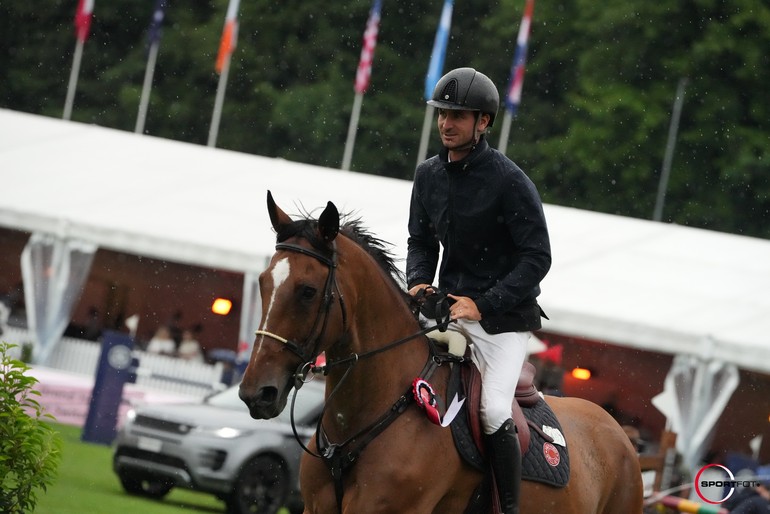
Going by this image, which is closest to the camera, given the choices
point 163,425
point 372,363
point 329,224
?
point 329,224

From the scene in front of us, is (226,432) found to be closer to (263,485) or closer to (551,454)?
(263,485)

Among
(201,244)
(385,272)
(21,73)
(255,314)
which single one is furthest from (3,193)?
(21,73)

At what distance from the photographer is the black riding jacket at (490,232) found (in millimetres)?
5848

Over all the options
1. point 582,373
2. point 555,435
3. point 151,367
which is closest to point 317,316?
point 555,435

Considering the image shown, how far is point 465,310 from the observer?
5.75 m

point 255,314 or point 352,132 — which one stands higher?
point 352,132

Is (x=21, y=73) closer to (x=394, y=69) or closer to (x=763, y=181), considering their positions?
(x=394, y=69)

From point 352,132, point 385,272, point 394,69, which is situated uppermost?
point 394,69

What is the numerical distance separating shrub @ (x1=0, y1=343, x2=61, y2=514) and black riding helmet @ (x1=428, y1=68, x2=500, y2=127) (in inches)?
110

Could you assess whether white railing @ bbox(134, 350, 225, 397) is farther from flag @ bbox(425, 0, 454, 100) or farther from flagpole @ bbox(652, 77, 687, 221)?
flagpole @ bbox(652, 77, 687, 221)

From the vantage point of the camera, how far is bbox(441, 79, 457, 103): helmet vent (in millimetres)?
5879

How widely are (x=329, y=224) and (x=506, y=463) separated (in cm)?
149

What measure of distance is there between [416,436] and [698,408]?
450 inches

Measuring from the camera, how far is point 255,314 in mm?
18781
